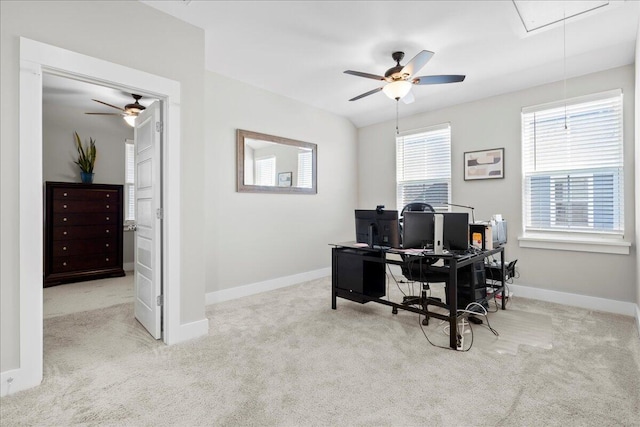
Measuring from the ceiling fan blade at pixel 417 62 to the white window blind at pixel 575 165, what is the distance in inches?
79.6

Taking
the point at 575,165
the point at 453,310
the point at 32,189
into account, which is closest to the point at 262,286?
the point at 453,310

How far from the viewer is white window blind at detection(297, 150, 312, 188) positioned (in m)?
4.77

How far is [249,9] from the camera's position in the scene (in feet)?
8.32

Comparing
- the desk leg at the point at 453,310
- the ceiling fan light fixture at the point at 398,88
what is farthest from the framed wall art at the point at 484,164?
the desk leg at the point at 453,310

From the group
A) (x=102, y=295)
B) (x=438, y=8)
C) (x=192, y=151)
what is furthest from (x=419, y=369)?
(x=102, y=295)

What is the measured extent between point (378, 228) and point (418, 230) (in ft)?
1.37

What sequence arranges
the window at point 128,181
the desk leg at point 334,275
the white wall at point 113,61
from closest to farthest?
1. the white wall at point 113,61
2. the desk leg at point 334,275
3. the window at point 128,181

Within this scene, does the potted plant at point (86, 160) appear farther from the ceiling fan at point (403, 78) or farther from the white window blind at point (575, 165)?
the white window blind at point (575, 165)

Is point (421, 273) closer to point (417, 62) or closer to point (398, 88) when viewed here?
point (398, 88)

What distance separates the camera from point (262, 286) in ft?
13.9

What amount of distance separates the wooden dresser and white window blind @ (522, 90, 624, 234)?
617cm

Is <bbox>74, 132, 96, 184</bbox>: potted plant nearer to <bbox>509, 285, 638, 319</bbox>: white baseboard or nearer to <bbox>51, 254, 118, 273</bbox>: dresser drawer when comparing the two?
<bbox>51, 254, 118, 273</bbox>: dresser drawer

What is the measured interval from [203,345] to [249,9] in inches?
112

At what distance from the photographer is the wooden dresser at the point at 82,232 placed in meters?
4.47
